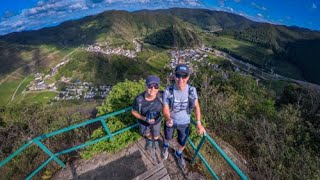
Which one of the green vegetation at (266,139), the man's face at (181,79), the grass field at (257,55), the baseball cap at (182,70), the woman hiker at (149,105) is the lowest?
the grass field at (257,55)

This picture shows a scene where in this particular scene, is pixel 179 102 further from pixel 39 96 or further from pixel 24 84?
pixel 24 84

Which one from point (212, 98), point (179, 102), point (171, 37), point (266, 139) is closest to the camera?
point (179, 102)

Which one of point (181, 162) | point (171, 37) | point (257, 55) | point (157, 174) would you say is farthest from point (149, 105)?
point (171, 37)

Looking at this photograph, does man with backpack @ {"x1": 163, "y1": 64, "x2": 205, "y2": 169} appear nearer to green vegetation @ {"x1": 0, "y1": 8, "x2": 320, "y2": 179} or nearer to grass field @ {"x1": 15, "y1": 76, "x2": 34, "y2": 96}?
green vegetation @ {"x1": 0, "y1": 8, "x2": 320, "y2": 179}

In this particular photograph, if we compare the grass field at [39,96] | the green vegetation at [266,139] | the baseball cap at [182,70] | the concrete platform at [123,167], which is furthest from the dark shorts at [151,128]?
the grass field at [39,96]

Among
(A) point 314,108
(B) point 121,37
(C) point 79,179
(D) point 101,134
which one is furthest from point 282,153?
(B) point 121,37

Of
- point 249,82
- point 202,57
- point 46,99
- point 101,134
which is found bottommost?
point 46,99

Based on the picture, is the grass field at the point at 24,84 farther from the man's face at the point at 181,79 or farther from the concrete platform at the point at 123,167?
the man's face at the point at 181,79

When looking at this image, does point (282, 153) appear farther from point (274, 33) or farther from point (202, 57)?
point (274, 33)
